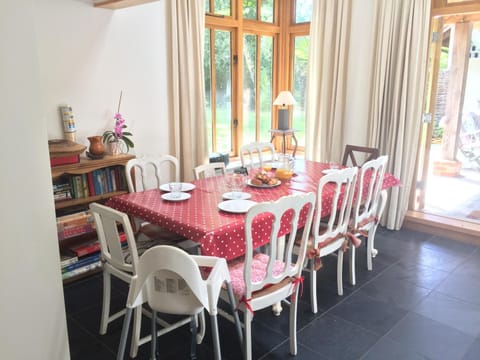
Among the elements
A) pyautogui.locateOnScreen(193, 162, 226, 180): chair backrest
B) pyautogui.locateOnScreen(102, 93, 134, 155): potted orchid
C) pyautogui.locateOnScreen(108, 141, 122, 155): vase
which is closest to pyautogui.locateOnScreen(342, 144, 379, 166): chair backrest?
pyautogui.locateOnScreen(193, 162, 226, 180): chair backrest

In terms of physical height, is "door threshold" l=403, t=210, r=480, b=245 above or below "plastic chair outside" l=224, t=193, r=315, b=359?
below

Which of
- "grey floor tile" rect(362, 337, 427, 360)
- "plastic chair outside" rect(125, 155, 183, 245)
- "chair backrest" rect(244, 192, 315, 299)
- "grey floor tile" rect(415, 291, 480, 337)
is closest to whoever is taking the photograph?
"chair backrest" rect(244, 192, 315, 299)

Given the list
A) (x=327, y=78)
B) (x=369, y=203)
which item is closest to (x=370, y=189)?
(x=369, y=203)

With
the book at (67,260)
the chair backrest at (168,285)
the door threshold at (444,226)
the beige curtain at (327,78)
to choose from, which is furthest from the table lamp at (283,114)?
the chair backrest at (168,285)

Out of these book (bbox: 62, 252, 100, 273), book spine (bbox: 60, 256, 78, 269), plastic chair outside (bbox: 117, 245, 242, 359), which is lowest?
book (bbox: 62, 252, 100, 273)

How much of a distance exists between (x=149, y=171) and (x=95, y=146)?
761 mm

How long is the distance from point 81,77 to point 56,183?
Result: 0.89m

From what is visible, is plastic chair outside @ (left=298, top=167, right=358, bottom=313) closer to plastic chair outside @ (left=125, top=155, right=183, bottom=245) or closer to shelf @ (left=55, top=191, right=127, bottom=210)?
plastic chair outside @ (left=125, top=155, right=183, bottom=245)

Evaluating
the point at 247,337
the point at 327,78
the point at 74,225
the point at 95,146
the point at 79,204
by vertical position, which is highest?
the point at 327,78

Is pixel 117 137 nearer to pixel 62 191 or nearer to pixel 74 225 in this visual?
pixel 62 191

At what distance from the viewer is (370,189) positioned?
9.50 feet

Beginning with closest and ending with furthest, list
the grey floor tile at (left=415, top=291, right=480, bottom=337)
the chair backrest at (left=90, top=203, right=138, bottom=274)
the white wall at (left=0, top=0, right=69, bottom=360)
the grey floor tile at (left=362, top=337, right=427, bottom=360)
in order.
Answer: the white wall at (left=0, top=0, right=69, bottom=360)
the chair backrest at (left=90, top=203, right=138, bottom=274)
the grey floor tile at (left=362, top=337, right=427, bottom=360)
the grey floor tile at (left=415, top=291, right=480, bottom=337)

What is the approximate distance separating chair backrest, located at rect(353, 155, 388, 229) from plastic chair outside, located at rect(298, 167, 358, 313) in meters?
0.10

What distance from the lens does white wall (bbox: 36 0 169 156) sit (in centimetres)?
301
